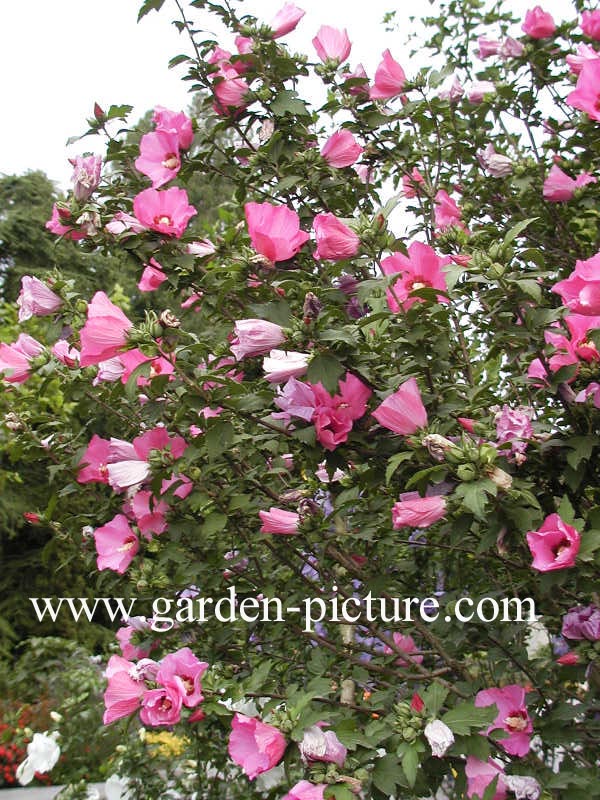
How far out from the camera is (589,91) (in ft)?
4.86

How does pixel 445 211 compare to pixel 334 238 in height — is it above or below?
below

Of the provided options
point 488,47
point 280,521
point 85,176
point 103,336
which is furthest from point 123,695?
point 488,47

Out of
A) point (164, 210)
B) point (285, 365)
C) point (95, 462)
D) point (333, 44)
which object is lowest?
point (95, 462)

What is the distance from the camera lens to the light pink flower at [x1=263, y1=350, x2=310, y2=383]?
1.14 meters

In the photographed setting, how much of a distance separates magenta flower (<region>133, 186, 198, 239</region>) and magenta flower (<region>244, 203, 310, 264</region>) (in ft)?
0.46

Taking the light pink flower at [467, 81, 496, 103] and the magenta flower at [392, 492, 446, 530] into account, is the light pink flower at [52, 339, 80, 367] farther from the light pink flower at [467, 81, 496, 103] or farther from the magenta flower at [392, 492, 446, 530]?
the light pink flower at [467, 81, 496, 103]

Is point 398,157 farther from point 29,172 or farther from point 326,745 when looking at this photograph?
point 29,172

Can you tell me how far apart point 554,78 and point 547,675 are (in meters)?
1.51

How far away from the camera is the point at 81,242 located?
153 cm

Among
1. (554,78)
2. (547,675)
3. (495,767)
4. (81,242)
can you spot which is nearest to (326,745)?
(495,767)

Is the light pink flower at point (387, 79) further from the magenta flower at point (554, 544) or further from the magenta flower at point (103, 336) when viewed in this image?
the magenta flower at point (554, 544)

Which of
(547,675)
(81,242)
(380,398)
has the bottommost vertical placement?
(547,675)

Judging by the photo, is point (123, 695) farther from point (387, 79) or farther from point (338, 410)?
point (387, 79)

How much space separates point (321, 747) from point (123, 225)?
91 centimetres
